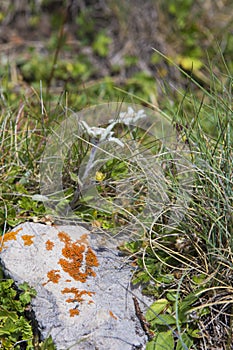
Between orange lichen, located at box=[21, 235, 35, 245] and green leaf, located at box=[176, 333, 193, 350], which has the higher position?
orange lichen, located at box=[21, 235, 35, 245]

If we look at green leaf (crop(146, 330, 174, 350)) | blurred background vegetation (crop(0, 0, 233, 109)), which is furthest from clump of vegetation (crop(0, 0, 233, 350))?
blurred background vegetation (crop(0, 0, 233, 109))

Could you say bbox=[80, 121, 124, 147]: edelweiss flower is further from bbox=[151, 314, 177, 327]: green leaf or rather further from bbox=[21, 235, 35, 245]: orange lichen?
bbox=[151, 314, 177, 327]: green leaf

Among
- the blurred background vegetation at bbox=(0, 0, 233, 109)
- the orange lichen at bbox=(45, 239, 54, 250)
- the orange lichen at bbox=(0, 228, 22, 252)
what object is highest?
the orange lichen at bbox=(45, 239, 54, 250)

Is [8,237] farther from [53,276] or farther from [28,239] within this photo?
[53,276]

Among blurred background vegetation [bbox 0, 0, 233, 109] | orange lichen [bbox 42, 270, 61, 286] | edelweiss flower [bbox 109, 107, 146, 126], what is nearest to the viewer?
orange lichen [bbox 42, 270, 61, 286]

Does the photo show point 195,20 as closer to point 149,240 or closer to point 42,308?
point 149,240

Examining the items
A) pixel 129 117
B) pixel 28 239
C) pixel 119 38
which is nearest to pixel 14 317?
pixel 28 239
